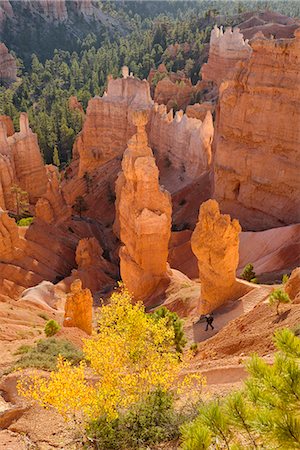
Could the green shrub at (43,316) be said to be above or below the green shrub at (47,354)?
below

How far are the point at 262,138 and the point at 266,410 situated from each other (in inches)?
1006

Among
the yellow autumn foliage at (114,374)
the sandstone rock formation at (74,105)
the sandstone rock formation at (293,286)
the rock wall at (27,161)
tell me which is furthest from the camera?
the sandstone rock formation at (74,105)

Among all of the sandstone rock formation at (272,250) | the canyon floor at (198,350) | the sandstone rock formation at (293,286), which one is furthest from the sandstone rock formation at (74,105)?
the sandstone rock formation at (293,286)

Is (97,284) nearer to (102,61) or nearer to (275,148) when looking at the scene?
(275,148)

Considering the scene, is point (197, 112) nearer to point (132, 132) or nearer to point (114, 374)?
point (132, 132)

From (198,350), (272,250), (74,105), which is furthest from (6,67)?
(198,350)

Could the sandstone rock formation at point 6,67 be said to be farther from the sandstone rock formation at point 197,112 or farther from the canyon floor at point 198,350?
the canyon floor at point 198,350

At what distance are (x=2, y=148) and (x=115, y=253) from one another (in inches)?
550

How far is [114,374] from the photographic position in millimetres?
8531

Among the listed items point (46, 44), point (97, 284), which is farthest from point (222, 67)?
point (46, 44)

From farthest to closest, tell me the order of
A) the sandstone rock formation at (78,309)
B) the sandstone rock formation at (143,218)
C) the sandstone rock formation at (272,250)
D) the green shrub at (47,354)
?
the sandstone rock formation at (272,250), the sandstone rock formation at (143,218), the sandstone rock formation at (78,309), the green shrub at (47,354)

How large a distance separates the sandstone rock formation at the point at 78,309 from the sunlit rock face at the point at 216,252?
4550mm

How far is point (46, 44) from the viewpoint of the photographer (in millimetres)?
115562

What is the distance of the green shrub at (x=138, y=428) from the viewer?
26.1 feet
